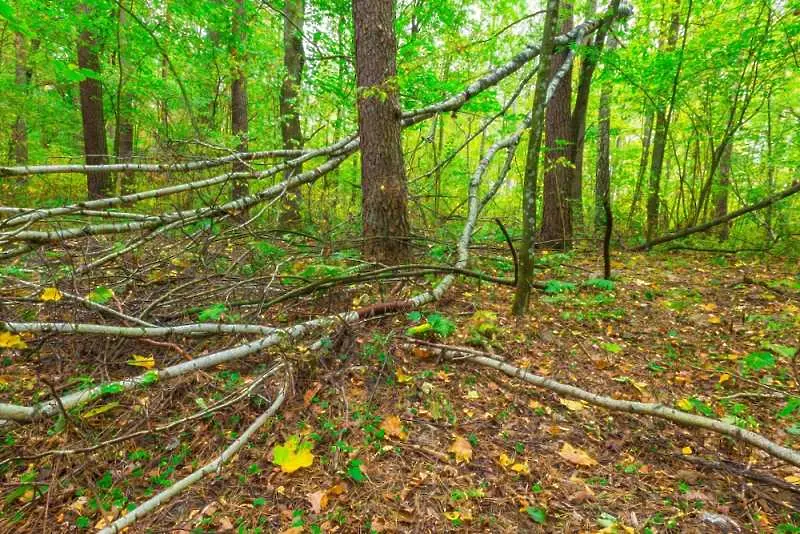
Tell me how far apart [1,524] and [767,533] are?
3.78 meters

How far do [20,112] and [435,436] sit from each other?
12511 mm

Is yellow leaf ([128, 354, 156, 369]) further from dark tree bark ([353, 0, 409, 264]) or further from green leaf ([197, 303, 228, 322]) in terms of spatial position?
dark tree bark ([353, 0, 409, 264])

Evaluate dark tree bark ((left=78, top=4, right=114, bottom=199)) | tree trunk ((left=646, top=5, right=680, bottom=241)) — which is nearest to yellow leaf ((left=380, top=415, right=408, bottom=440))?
tree trunk ((left=646, top=5, right=680, bottom=241))

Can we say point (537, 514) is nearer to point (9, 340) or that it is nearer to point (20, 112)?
point (9, 340)

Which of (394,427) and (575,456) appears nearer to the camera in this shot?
(575,456)

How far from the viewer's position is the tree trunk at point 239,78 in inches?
294

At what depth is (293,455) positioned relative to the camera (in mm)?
2264

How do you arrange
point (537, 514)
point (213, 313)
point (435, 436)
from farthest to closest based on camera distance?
point (213, 313) < point (435, 436) < point (537, 514)

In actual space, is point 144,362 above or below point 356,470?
above

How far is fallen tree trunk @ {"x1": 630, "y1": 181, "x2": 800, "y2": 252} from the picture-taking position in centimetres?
565

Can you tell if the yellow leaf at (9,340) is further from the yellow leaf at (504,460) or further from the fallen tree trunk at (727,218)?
the fallen tree trunk at (727,218)

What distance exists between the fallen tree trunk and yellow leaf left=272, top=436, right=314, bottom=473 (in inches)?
271

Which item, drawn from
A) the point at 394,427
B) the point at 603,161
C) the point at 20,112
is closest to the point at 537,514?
the point at 394,427

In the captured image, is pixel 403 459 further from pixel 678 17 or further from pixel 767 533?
pixel 678 17
